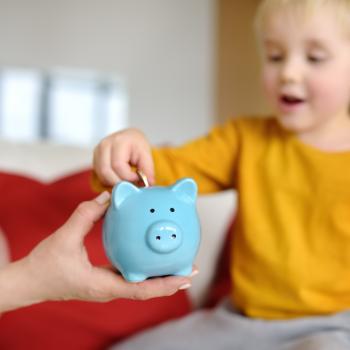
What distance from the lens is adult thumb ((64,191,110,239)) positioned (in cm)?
55

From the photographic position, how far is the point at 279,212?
839 millimetres

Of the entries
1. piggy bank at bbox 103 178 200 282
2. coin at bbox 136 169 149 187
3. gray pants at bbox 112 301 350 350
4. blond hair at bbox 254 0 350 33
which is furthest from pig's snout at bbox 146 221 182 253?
blond hair at bbox 254 0 350 33

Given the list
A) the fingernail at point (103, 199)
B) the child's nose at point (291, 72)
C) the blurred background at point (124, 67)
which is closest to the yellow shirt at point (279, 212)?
the child's nose at point (291, 72)

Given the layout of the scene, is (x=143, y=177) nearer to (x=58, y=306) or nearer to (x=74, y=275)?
(x=74, y=275)

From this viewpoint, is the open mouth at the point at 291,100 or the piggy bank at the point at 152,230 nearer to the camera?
the piggy bank at the point at 152,230

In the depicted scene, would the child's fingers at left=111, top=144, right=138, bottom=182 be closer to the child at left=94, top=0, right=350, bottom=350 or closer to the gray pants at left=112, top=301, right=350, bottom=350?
the child at left=94, top=0, right=350, bottom=350

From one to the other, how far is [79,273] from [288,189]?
0.40m

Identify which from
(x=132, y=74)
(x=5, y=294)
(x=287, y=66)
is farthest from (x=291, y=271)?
(x=132, y=74)

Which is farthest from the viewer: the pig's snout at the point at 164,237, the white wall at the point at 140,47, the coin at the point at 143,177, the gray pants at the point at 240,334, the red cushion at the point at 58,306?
the white wall at the point at 140,47

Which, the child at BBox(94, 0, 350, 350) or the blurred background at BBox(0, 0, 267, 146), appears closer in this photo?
the child at BBox(94, 0, 350, 350)

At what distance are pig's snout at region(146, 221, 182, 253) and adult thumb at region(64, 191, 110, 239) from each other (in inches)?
3.3

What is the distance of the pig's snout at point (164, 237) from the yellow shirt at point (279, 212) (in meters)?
0.31

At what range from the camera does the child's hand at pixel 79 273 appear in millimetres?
539

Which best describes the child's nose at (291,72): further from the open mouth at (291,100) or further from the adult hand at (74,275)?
the adult hand at (74,275)
